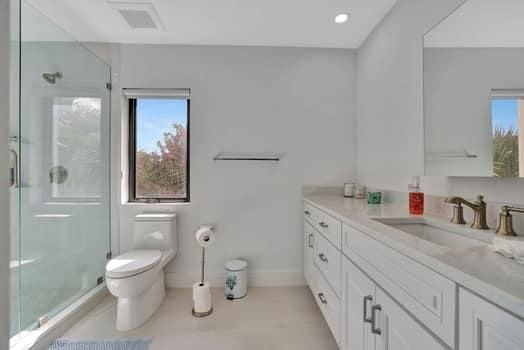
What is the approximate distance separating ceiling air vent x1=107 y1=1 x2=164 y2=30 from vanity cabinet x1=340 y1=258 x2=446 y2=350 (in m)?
2.18

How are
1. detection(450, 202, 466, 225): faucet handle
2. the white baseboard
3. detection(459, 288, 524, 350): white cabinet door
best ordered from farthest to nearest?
the white baseboard, detection(450, 202, 466, 225): faucet handle, detection(459, 288, 524, 350): white cabinet door

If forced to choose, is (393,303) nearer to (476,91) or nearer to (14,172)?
(476,91)

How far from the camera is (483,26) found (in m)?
1.03

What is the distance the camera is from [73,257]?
1.84 m

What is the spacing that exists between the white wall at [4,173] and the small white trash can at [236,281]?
1.42 meters

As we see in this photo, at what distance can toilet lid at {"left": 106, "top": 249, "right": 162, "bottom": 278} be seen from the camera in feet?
5.08

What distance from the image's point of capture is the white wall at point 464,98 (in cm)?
97

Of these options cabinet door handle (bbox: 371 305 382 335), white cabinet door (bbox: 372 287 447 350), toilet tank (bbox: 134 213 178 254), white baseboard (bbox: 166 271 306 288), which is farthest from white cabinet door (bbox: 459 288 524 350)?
toilet tank (bbox: 134 213 178 254)

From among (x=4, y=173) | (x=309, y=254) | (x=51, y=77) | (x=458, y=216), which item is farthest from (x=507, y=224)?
(x=51, y=77)

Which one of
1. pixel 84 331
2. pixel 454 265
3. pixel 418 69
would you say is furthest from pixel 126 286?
pixel 418 69

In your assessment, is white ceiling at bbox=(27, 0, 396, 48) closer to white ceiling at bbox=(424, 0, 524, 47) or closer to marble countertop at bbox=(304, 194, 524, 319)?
white ceiling at bbox=(424, 0, 524, 47)

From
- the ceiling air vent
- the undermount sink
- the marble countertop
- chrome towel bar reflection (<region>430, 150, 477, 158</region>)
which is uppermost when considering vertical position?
the ceiling air vent

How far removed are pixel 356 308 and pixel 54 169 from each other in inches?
85.3

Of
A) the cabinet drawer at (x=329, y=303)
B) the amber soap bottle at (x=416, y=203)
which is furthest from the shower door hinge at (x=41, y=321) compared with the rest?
the amber soap bottle at (x=416, y=203)
